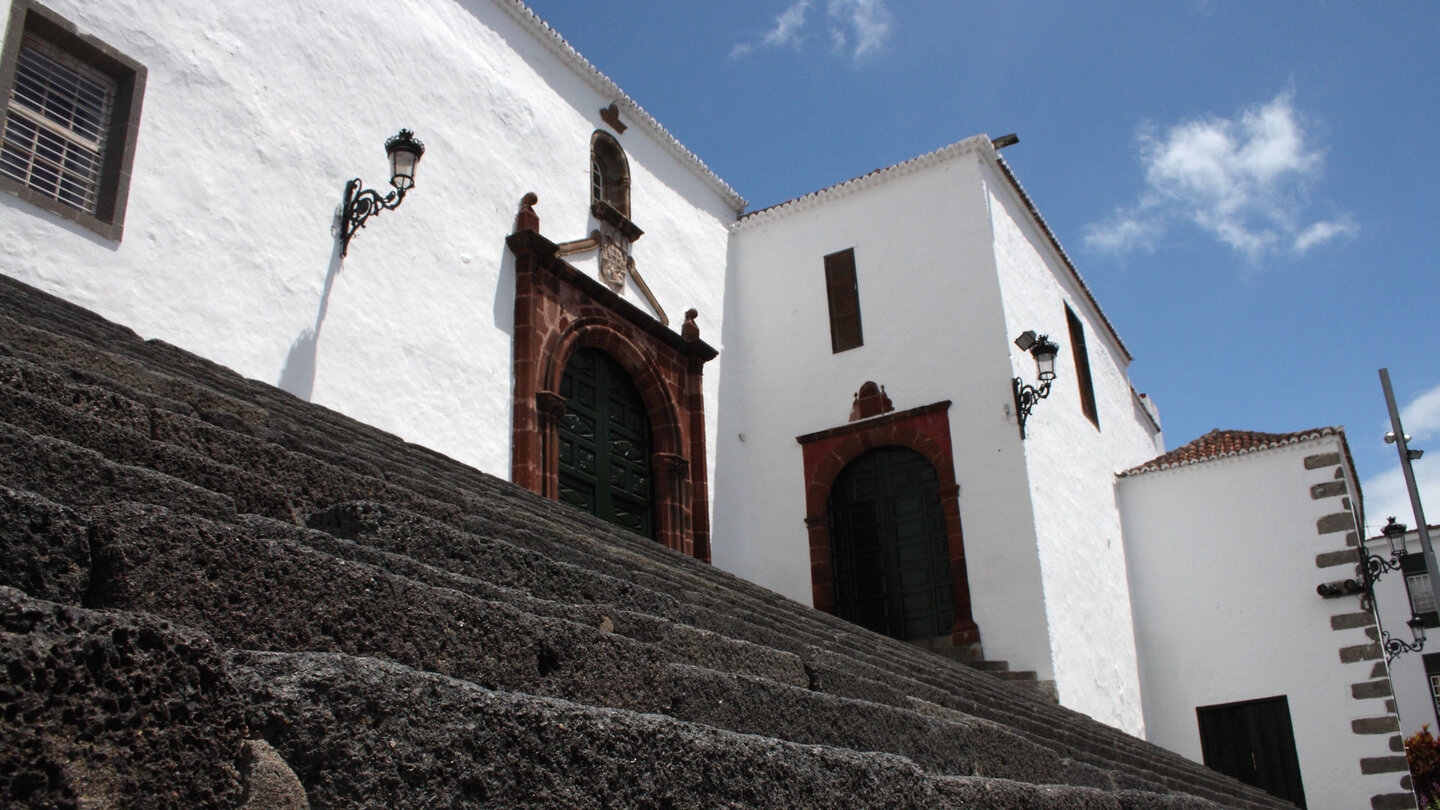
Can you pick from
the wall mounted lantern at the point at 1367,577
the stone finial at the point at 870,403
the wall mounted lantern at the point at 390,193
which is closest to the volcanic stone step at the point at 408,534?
the wall mounted lantern at the point at 390,193

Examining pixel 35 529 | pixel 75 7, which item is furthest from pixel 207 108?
pixel 35 529

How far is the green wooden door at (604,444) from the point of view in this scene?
10.4 metres

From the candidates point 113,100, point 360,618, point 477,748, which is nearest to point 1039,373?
point 113,100

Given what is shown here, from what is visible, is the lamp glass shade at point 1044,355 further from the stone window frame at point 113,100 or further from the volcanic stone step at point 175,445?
the volcanic stone step at point 175,445

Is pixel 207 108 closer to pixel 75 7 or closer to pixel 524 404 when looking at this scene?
pixel 75 7

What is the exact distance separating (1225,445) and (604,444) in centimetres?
789

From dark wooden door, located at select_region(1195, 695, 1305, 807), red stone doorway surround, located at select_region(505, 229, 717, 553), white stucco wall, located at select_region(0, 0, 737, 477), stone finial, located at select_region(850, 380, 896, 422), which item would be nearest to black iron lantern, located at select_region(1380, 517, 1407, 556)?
dark wooden door, located at select_region(1195, 695, 1305, 807)

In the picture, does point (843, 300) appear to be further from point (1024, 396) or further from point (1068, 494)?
point (1068, 494)

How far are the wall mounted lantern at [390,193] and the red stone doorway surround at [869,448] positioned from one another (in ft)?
18.1

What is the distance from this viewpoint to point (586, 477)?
10453 mm

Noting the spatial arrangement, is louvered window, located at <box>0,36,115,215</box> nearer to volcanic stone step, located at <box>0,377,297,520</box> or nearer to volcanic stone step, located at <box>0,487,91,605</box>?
volcanic stone step, located at <box>0,377,297,520</box>

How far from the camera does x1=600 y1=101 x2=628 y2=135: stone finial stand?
11883mm

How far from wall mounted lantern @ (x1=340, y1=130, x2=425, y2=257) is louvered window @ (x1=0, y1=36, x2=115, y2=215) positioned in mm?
1686

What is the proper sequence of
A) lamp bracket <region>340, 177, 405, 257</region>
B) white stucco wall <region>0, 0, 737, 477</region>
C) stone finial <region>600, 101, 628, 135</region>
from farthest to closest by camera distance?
stone finial <region>600, 101, 628, 135</region> → lamp bracket <region>340, 177, 405, 257</region> → white stucco wall <region>0, 0, 737, 477</region>
